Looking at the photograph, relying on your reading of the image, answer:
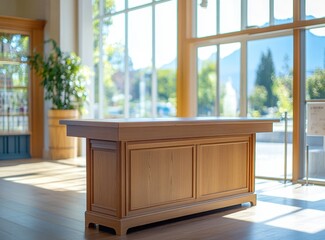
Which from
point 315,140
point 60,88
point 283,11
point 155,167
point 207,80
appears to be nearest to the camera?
point 155,167

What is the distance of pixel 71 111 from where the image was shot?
980 centimetres

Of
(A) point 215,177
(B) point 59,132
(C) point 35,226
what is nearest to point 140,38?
(B) point 59,132

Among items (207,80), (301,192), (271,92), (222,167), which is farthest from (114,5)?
(222,167)

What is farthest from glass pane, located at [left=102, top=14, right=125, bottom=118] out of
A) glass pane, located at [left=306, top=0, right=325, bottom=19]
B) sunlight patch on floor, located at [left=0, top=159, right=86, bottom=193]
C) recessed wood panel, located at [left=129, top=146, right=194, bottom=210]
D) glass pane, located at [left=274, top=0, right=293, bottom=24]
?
recessed wood panel, located at [left=129, top=146, right=194, bottom=210]

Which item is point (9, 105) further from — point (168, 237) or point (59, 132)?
point (168, 237)

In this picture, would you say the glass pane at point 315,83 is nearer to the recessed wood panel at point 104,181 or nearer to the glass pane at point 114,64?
the recessed wood panel at point 104,181

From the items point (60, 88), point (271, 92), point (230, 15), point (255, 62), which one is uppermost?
point (230, 15)

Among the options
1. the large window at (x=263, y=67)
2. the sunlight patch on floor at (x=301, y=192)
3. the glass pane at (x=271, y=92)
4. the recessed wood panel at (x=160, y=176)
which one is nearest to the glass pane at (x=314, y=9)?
the large window at (x=263, y=67)

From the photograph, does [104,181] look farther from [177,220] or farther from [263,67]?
[263,67]

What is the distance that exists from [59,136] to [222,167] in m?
5.24

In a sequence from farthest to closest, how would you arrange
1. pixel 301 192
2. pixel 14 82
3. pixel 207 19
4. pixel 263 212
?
pixel 14 82 < pixel 207 19 < pixel 301 192 < pixel 263 212

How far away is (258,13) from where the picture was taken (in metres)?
7.68

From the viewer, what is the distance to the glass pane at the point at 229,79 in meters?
8.08

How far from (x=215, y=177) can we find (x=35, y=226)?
72.2 inches
